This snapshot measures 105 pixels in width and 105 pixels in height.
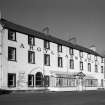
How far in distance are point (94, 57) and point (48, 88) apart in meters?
19.1

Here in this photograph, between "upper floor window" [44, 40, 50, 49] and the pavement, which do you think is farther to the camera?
"upper floor window" [44, 40, 50, 49]

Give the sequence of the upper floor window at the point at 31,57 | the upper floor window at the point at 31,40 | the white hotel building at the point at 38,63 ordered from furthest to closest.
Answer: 1. the upper floor window at the point at 31,40
2. the upper floor window at the point at 31,57
3. the white hotel building at the point at 38,63

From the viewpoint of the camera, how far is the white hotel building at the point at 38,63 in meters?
28.4

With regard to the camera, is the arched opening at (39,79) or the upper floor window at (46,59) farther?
the upper floor window at (46,59)

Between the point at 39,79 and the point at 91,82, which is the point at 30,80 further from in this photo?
the point at 91,82

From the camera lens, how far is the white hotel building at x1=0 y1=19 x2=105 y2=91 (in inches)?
1119

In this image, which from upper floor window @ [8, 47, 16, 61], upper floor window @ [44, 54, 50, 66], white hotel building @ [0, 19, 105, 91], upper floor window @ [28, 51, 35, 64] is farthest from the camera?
upper floor window @ [44, 54, 50, 66]

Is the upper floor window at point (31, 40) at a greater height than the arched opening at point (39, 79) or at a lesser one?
greater

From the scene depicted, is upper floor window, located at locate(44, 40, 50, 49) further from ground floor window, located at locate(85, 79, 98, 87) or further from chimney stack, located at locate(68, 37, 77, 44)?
ground floor window, located at locate(85, 79, 98, 87)

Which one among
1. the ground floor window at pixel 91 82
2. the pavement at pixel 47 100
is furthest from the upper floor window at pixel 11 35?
the ground floor window at pixel 91 82

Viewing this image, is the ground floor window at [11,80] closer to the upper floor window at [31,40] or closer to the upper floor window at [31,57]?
the upper floor window at [31,57]

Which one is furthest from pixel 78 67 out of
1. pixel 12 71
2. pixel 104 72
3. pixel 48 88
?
pixel 12 71

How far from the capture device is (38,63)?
33.4 m

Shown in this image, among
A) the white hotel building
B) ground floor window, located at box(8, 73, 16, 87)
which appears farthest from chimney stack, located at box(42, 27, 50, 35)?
ground floor window, located at box(8, 73, 16, 87)
